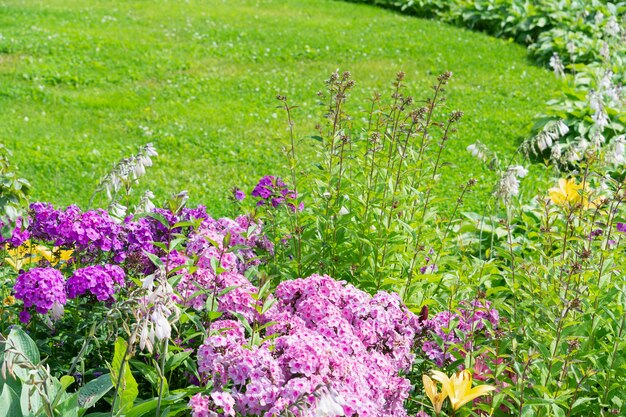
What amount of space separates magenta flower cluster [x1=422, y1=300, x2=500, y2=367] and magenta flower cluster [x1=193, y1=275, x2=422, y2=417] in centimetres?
7

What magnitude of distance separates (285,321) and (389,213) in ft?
3.52

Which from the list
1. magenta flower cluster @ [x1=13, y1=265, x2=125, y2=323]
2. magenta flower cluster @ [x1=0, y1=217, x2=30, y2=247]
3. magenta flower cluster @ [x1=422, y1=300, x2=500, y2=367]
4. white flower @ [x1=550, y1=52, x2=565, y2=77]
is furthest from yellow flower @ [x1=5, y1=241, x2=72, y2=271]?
white flower @ [x1=550, y1=52, x2=565, y2=77]

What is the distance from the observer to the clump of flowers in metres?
2.97

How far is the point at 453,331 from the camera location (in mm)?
3314

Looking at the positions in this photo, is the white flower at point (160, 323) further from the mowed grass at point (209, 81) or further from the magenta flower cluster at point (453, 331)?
the mowed grass at point (209, 81)

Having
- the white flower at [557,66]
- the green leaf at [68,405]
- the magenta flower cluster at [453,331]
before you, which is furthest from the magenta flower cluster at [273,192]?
the white flower at [557,66]

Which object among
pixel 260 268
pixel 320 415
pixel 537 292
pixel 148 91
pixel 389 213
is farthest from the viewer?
pixel 148 91

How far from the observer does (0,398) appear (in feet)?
8.80

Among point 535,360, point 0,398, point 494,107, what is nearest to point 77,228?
point 0,398

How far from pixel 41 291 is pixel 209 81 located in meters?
6.77

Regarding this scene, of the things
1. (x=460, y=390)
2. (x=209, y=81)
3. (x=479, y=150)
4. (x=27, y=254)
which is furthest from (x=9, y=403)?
(x=209, y=81)

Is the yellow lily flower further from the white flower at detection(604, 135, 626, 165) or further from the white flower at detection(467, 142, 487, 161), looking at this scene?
the white flower at detection(604, 135, 626, 165)

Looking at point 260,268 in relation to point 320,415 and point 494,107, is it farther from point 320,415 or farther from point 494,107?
point 494,107

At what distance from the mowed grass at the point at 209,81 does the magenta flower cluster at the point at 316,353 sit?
2804mm
